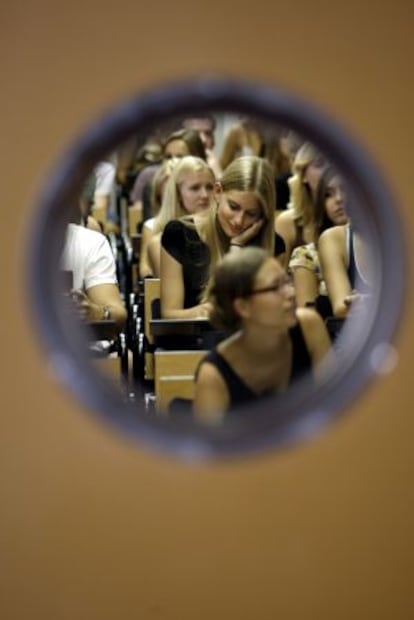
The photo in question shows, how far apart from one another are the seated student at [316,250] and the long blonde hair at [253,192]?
0.15 metres

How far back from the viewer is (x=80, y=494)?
166 centimetres

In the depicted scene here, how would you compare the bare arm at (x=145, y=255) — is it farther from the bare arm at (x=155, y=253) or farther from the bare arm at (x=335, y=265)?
the bare arm at (x=335, y=265)

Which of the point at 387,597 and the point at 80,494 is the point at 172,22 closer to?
the point at 80,494

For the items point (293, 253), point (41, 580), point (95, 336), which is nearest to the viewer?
point (41, 580)

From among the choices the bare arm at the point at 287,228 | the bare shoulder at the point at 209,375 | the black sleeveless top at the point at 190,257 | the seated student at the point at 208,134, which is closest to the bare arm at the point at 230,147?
the seated student at the point at 208,134

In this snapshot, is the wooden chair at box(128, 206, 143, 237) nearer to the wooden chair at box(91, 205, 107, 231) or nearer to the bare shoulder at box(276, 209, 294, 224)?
the wooden chair at box(91, 205, 107, 231)

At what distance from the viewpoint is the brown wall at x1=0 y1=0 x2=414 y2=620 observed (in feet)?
5.25

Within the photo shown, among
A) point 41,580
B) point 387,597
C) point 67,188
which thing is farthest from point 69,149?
point 387,597

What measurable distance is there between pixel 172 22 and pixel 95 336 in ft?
2.53

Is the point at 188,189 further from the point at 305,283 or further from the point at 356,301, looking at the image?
the point at 356,301

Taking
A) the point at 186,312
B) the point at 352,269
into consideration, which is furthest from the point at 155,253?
the point at 352,269

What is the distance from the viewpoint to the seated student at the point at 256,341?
1.79 meters

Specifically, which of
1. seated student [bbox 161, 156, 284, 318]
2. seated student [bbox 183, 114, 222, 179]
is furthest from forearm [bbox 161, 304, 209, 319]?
seated student [bbox 183, 114, 222, 179]

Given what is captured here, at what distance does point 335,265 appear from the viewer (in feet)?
8.08
